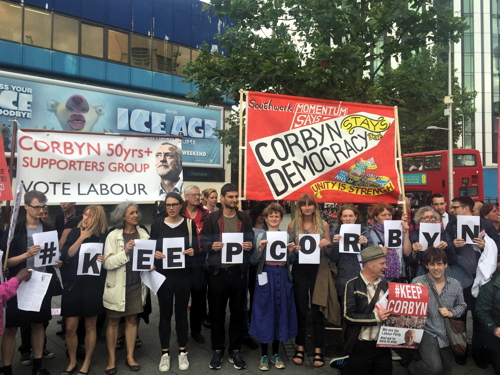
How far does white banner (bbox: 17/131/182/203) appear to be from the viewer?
4902 millimetres

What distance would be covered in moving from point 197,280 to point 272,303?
0.97 meters

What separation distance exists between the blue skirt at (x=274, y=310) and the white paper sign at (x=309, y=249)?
1.01ft

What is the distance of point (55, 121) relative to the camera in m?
22.2

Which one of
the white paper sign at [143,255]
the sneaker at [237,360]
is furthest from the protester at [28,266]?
the sneaker at [237,360]

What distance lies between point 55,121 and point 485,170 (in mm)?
26970

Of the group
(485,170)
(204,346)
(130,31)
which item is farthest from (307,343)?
(485,170)

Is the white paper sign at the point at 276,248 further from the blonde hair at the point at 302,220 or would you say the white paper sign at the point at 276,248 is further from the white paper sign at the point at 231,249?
the white paper sign at the point at 231,249

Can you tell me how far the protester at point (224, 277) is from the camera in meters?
4.88

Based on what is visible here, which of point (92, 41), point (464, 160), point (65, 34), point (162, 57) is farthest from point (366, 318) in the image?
point (162, 57)

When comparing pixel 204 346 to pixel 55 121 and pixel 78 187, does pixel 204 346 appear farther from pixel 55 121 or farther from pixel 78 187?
pixel 55 121

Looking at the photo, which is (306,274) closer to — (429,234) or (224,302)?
(224,302)

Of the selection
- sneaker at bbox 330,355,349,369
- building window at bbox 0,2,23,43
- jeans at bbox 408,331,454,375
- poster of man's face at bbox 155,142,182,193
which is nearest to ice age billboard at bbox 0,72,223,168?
building window at bbox 0,2,23,43

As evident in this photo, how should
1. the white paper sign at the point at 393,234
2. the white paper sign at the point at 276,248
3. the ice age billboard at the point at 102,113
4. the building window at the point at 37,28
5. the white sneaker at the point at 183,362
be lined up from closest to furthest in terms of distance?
the white sneaker at the point at 183,362 → the white paper sign at the point at 276,248 → the white paper sign at the point at 393,234 → the ice age billboard at the point at 102,113 → the building window at the point at 37,28

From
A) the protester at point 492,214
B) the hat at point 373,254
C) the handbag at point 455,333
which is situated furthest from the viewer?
the protester at point 492,214
